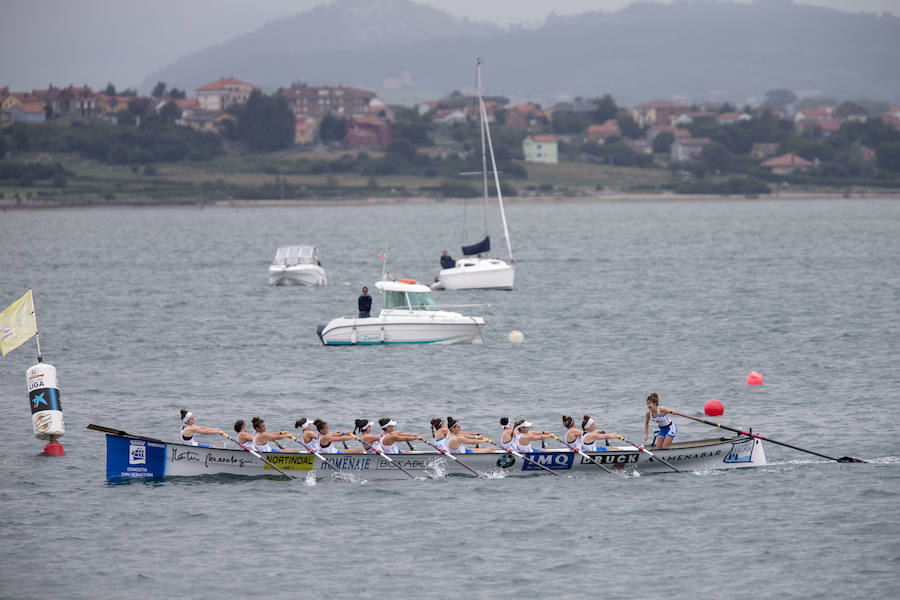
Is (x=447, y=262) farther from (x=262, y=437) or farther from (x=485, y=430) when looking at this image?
(x=262, y=437)

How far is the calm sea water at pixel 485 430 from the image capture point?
26.2 meters

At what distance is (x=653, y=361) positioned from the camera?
2056 inches

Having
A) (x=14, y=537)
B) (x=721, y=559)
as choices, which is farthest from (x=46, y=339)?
(x=721, y=559)

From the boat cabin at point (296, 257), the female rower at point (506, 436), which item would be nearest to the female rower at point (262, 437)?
the female rower at point (506, 436)

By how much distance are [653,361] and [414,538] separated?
2595 cm

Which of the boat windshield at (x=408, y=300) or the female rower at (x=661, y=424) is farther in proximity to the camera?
the boat windshield at (x=408, y=300)

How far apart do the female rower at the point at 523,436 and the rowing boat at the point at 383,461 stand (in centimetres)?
25

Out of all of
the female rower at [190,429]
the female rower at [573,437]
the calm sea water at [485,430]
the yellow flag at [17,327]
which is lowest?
the calm sea water at [485,430]

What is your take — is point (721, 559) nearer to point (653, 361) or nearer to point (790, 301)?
point (653, 361)

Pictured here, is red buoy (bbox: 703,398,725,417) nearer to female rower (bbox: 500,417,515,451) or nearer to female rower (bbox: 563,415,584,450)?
female rower (bbox: 563,415,584,450)

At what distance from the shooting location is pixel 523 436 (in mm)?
32750

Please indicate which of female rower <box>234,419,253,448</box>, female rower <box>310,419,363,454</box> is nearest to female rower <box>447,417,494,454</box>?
female rower <box>310,419,363,454</box>

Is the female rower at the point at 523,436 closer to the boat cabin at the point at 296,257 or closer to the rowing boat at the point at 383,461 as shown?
the rowing boat at the point at 383,461

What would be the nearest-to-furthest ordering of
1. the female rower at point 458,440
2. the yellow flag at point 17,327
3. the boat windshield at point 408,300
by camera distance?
the female rower at point 458,440
the yellow flag at point 17,327
the boat windshield at point 408,300
